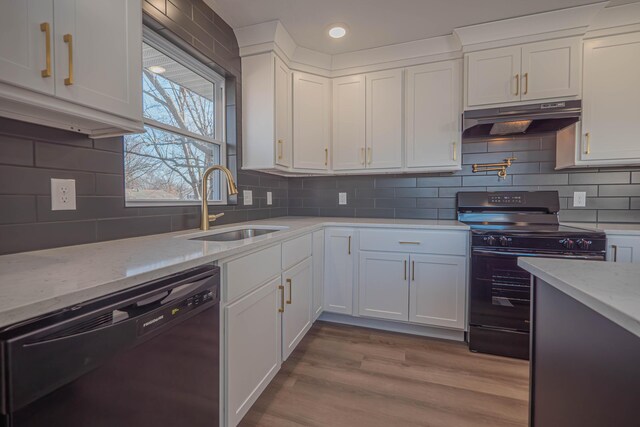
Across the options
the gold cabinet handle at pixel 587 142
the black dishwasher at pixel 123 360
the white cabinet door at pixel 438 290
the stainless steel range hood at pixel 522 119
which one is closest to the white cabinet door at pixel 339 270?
the white cabinet door at pixel 438 290

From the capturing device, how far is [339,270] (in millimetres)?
2391

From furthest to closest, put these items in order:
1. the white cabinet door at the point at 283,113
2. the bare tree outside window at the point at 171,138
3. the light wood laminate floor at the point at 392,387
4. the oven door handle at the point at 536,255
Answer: the white cabinet door at the point at 283,113 < the oven door handle at the point at 536,255 < the bare tree outside window at the point at 171,138 < the light wood laminate floor at the point at 392,387

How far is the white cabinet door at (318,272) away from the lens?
2.22 metres

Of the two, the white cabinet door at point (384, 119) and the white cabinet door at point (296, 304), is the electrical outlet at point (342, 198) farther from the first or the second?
the white cabinet door at point (296, 304)

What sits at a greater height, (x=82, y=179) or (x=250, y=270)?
(x=82, y=179)

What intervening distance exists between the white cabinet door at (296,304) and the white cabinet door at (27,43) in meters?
1.29

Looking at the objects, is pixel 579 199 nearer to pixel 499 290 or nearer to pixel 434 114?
pixel 499 290

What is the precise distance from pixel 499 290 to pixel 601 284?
144cm

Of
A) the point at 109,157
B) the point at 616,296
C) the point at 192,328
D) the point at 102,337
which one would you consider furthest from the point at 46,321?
the point at 616,296

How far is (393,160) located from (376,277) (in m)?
1.04

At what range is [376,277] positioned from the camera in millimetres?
2305

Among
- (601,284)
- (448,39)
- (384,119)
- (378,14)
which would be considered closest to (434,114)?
(384,119)

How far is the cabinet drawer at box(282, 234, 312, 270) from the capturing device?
1.69 meters

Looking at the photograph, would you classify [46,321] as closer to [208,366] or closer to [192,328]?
[192,328]
